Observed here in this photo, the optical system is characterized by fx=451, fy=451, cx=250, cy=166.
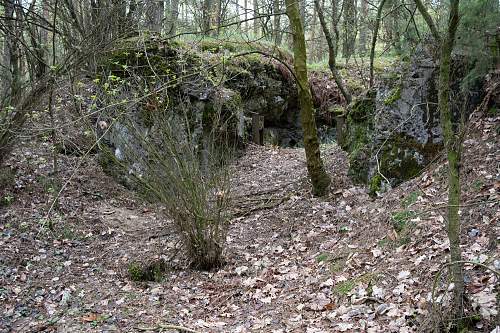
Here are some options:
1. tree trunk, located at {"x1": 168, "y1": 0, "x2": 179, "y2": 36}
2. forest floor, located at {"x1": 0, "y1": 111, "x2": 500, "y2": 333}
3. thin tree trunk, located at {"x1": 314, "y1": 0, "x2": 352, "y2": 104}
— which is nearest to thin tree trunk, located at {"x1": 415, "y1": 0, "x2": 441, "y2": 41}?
forest floor, located at {"x1": 0, "y1": 111, "x2": 500, "y2": 333}

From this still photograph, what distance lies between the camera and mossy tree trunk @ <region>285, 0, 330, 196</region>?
7.51 metres

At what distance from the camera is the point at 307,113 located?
7.72 meters

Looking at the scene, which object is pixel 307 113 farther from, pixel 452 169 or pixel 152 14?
pixel 152 14

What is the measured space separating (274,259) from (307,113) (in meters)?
2.74

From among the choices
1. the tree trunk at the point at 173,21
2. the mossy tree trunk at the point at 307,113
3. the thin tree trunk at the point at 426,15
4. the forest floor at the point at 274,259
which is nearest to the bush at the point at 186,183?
the forest floor at the point at 274,259

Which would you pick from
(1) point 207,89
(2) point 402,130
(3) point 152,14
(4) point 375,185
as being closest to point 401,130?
(2) point 402,130

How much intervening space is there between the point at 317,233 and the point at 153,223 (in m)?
3.18

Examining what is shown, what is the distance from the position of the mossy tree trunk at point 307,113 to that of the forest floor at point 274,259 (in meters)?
0.28

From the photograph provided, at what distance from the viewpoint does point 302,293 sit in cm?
503

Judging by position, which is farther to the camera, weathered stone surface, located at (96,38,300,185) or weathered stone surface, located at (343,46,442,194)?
weathered stone surface, located at (96,38,300,185)

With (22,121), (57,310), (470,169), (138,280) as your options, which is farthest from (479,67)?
(22,121)

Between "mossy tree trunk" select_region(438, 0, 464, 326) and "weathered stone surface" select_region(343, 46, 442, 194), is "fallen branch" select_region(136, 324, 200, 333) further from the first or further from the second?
"weathered stone surface" select_region(343, 46, 442, 194)

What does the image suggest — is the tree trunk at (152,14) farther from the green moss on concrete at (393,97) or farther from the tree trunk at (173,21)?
the green moss on concrete at (393,97)

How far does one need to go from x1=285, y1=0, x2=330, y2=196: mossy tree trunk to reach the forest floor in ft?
0.92
